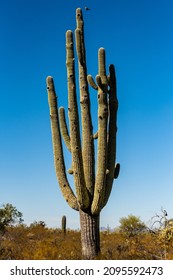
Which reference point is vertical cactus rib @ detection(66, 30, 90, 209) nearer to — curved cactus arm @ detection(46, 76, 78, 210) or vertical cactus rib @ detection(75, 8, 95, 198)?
vertical cactus rib @ detection(75, 8, 95, 198)

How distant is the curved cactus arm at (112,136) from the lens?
369 inches

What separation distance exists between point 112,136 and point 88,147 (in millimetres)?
732

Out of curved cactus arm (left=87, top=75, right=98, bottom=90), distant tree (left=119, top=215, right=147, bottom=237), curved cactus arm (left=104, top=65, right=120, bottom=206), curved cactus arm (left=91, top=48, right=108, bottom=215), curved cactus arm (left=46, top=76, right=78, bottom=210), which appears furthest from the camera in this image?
distant tree (left=119, top=215, right=147, bottom=237)

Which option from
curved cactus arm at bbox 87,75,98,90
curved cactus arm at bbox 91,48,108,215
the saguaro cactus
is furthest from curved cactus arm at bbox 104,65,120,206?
curved cactus arm at bbox 87,75,98,90

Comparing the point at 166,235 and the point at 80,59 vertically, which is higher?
the point at 80,59

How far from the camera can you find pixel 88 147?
29.7 ft

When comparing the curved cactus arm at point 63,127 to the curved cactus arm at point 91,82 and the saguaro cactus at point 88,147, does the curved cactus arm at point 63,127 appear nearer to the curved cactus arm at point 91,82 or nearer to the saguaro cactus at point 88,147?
the saguaro cactus at point 88,147

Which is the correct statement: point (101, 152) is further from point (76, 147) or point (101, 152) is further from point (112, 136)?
point (112, 136)

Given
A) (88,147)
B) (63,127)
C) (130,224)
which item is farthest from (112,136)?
(130,224)

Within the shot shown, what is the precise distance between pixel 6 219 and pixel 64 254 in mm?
9978

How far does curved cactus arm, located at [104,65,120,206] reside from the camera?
938cm
